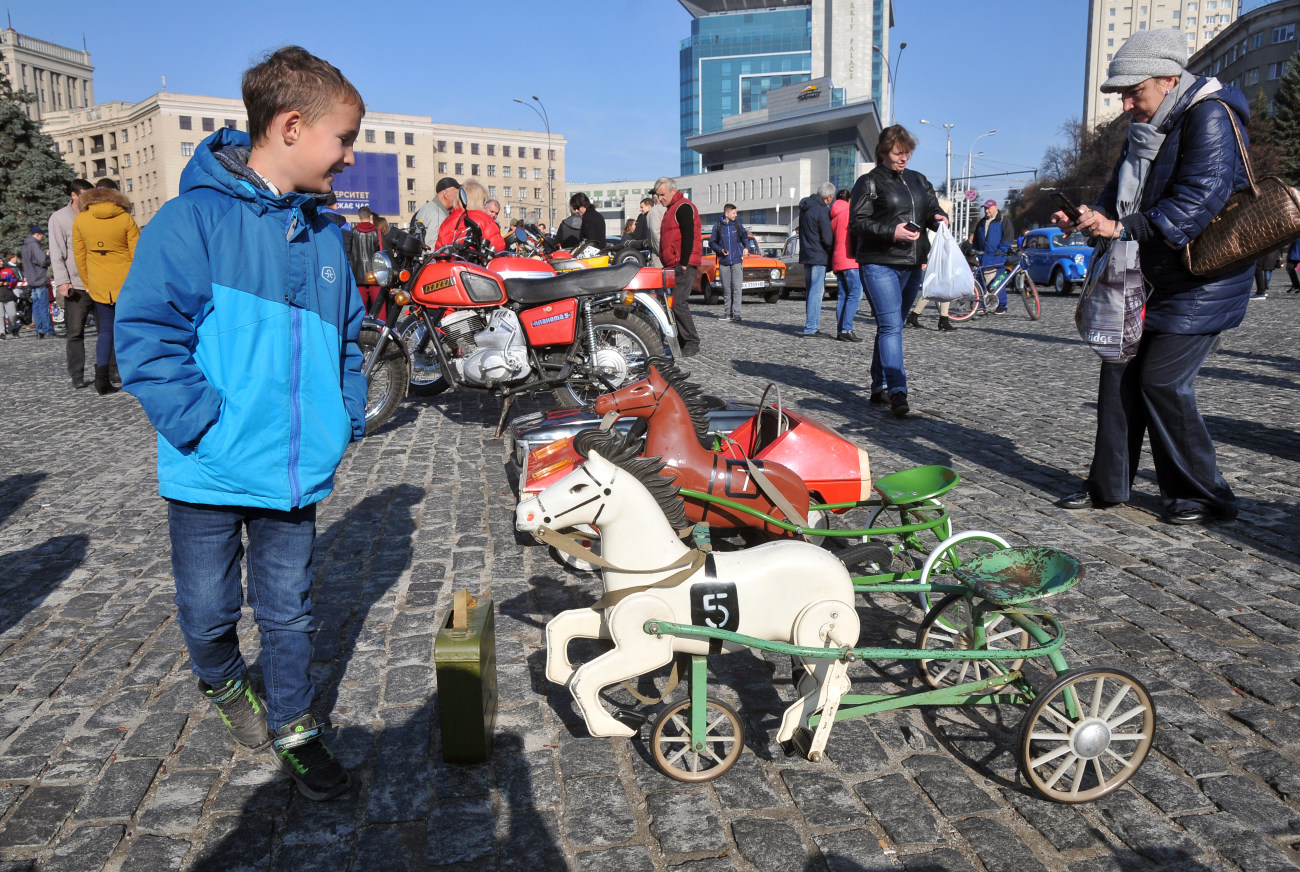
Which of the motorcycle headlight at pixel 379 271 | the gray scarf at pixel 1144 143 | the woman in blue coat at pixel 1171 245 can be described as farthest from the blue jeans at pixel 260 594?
the motorcycle headlight at pixel 379 271

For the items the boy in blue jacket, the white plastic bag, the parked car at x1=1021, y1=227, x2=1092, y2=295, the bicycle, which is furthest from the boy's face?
the parked car at x1=1021, y1=227, x2=1092, y2=295

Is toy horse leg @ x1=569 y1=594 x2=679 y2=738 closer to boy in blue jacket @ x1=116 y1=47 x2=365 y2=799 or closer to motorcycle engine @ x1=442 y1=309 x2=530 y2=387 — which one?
boy in blue jacket @ x1=116 y1=47 x2=365 y2=799

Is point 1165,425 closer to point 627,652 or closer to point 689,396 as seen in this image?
point 689,396

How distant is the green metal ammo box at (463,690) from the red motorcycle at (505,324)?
4.34 m

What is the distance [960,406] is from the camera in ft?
26.0

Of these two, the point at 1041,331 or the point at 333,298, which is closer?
the point at 333,298

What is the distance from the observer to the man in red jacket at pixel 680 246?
12180 millimetres

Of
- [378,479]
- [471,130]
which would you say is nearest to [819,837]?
[378,479]

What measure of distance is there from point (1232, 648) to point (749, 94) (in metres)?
157

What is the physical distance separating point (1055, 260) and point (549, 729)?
21.2m

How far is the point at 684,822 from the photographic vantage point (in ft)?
7.77

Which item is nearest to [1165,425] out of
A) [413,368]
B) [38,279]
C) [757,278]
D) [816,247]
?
[413,368]

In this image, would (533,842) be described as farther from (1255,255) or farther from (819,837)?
(1255,255)

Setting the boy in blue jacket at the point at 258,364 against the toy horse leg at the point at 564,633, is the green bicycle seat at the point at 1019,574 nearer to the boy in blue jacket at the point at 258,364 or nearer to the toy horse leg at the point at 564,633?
the toy horse leg at the point at 564,633
